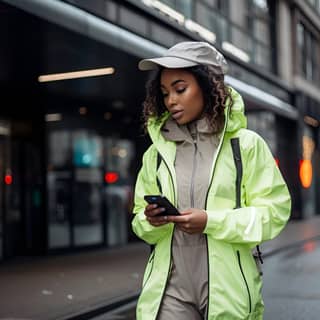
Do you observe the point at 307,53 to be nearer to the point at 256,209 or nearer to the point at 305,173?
the point at 305,173

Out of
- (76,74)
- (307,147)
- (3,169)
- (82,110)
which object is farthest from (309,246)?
(307,147)

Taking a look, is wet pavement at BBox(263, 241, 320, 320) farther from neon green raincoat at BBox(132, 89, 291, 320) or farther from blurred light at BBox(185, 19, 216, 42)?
blurred light at BBox(185, 19, 216, 42)

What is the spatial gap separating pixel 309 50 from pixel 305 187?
6820 mm

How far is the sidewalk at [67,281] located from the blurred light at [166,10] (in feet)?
16.4

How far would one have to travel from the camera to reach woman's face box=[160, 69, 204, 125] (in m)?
2.73

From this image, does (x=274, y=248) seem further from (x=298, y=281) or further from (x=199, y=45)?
(x=199, y=45)

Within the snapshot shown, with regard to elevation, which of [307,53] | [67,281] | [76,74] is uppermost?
[307,53]

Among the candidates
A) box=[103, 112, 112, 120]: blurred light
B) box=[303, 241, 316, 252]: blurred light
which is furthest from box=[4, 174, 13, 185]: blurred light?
box=[303, 241, 316, 252]: blurred light

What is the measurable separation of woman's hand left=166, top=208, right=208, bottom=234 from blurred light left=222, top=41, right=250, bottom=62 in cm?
1685

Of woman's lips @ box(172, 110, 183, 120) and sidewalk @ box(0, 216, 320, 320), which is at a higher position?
woman's lips @ box(172, 110, 183, 120)

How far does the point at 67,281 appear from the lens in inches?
420

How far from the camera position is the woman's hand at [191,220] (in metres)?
2.43

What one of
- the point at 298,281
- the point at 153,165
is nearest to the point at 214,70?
the point at 153,165

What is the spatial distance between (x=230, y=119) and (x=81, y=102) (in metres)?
13.7
